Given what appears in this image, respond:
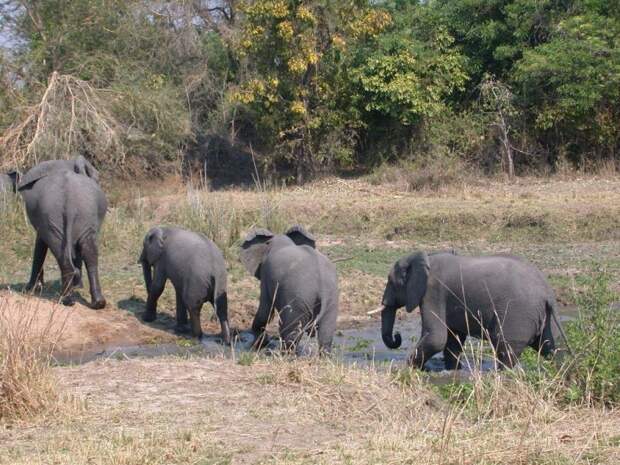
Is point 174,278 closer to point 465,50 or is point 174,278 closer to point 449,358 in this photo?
point 449,358

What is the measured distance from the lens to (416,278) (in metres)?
10.0

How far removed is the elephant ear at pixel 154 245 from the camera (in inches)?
480

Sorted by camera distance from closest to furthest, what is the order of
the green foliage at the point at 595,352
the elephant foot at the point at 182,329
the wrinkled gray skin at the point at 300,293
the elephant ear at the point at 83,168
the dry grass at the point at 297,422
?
the dry grass at the point at 297,422
the green foliage at the point at 595,352
the wrinkled gray skin at the point at 300,293
the elephant foot at the point at 182,329
the elephant ear at the point at 83,168

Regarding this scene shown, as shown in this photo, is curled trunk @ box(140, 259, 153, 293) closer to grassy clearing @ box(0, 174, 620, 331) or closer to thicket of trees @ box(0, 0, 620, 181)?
grassy clearing @ box(0, 174, 620, 331)

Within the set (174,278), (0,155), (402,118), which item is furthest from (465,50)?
(174,278)

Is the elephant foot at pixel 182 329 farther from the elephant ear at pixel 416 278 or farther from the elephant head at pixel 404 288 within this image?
the elephant ear at pixel 416 278

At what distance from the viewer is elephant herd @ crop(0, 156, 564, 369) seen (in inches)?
371

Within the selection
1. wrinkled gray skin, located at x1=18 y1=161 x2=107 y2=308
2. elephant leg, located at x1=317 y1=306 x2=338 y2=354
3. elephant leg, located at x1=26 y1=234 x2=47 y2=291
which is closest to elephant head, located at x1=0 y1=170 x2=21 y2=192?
elephant leg, located at x1=26 y1=234 x2=47 y2=291

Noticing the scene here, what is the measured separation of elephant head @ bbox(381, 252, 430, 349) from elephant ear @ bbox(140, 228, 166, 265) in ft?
9.69

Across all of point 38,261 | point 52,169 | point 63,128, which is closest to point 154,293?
point 38,261

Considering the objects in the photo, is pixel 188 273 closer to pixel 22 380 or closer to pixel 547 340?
pixel 547 340

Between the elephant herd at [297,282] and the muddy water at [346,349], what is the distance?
0.19 metres

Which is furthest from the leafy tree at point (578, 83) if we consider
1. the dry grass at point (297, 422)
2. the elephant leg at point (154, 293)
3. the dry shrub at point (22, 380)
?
the dry shrub at point (22, 380)

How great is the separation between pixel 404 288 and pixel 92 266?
12.8ft
